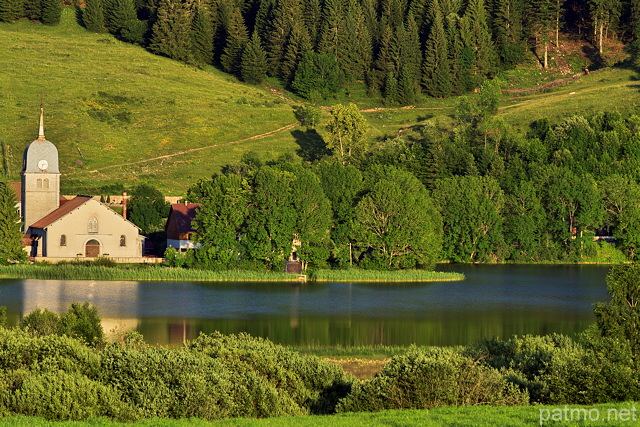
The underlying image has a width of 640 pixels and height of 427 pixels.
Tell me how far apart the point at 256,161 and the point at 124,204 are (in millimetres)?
29641

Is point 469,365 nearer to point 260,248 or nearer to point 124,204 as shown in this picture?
point 260,248

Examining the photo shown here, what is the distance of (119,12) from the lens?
17788 cm

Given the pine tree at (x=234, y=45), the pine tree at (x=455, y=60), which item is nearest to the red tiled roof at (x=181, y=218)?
the pine tree at (x=234, y=45)

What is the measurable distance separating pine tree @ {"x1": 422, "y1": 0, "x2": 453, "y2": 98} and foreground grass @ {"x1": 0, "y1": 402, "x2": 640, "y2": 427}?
144 meters

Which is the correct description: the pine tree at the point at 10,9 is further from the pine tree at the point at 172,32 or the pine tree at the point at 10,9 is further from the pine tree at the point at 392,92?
the pine tree at the point at 392,92

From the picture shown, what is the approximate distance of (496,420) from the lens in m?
22.5

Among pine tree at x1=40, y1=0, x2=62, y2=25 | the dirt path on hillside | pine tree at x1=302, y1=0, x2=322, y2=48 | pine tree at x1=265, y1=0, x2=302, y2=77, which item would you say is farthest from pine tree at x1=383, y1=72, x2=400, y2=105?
pine tree at x1=40, y1=0, x2=62, y2=25

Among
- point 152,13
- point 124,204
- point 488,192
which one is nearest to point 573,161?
point 488,192

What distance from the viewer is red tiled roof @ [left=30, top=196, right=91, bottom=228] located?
295 ft

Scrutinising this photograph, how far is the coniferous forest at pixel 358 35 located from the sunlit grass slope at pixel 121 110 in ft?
14.7


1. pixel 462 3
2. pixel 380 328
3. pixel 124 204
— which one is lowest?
pixel 380 328

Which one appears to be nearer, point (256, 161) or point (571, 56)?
point (256, 161)

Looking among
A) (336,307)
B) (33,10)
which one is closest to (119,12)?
(33,10)

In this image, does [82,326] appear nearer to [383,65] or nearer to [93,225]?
[93,225]
